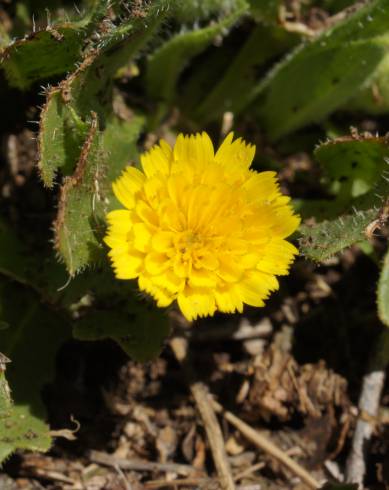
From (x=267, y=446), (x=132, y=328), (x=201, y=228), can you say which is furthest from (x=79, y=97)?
(x=267, y=446)

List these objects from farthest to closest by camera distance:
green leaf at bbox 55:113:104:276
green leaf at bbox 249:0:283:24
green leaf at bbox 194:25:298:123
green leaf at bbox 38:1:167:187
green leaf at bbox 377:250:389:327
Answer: green leaf at bbox 194:25:298:123 → green leaf at bbox 249:0:283:24 → green leaf at bbox 377:250:389:327 → green leaf at bbox 38:1:167:187 → green leaf at bbox 55:113:104:276

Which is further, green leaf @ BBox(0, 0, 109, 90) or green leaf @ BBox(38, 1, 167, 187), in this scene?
green leaf @ BBox(0, 0, 109, 90)

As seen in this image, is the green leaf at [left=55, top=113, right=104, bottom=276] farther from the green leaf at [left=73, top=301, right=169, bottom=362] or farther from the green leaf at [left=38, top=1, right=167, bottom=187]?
the green leaf at [left=73, top=301, right=169, bottom=362]

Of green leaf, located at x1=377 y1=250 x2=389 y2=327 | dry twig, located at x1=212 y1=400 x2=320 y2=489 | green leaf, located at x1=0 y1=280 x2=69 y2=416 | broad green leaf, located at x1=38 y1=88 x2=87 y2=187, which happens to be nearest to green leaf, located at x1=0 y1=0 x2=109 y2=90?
broad green leaf, located at x1=38 y1=88 x2=87 y2=187

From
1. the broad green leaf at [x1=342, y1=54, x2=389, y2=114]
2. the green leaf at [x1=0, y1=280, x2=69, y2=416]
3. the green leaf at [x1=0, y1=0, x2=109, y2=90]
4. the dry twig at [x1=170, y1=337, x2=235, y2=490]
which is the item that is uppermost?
the green leaf at [x1=0, y1=0, x2=109, y2=90]

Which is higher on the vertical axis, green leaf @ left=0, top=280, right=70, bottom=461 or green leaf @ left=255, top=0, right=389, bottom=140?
green leaf @ left=255, top=0, right=389, bottom=140

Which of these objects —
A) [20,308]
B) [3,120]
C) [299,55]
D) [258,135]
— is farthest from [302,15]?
[20,308]

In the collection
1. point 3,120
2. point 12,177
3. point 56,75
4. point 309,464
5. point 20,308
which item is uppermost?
point 56,75

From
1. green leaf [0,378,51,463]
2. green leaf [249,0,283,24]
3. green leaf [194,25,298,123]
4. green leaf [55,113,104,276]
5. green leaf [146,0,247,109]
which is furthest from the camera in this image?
green leaf [194,25,298,123]

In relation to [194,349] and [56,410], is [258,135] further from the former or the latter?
[56,410]
